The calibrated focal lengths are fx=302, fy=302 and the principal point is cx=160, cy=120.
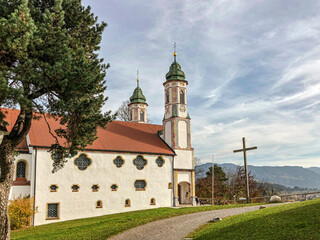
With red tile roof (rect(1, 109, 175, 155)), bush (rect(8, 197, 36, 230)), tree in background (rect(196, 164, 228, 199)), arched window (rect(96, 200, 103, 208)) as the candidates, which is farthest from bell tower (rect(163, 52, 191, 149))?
tree in background (rect(196, 164, 228, 199))

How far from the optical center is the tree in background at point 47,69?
391 inches

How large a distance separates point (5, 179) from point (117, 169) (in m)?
15.8

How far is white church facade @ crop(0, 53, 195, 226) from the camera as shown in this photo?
2377cm

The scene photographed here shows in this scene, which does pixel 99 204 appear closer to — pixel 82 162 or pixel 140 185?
pixel 82 162

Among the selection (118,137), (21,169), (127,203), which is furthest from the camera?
(118,137)

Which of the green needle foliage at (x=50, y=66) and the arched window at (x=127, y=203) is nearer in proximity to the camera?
the green needle foliage at (x=50, y=66)

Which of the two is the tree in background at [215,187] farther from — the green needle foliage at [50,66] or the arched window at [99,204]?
the green needle foliage at [50,66]

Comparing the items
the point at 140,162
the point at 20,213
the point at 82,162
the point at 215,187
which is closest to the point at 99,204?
the point at 82,162

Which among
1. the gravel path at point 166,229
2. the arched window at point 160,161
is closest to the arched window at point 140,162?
the arched window at point 160,161

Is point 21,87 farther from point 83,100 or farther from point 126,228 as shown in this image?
point 126,228

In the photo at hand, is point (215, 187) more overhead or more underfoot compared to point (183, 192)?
more underfoot

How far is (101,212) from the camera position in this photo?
84.4 feet

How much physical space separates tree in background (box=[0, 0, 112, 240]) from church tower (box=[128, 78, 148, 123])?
1149 inches

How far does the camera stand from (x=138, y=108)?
42656 mm
